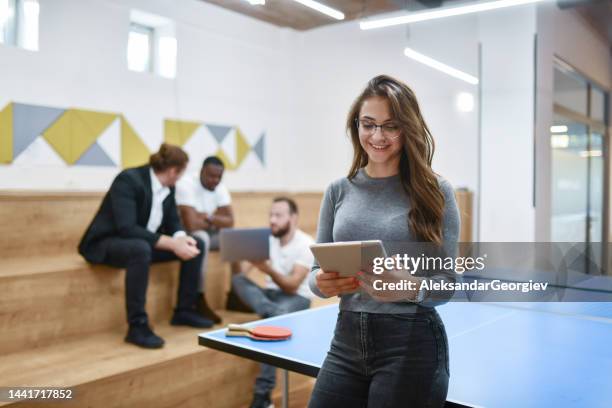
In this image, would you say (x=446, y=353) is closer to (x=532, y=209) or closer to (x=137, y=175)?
(x=137, y=175)

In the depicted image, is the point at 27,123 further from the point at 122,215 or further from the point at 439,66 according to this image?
the point at 439,66

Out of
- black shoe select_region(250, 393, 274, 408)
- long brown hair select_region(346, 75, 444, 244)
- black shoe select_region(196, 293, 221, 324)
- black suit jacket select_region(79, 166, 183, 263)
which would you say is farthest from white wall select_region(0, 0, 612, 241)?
long brown hair select_region(346, 75, 444, 244)

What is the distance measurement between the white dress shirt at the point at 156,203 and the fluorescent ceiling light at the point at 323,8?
1372 mm

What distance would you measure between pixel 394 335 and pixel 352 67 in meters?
5.12

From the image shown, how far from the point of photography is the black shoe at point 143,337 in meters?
2.92

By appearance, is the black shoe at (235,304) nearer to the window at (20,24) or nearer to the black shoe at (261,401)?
the black shoe at (261,401)

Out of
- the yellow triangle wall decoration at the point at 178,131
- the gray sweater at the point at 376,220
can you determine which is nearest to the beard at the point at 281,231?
the yellow triangle wall decoration at the point at 178,131

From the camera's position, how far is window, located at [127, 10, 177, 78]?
4.57m

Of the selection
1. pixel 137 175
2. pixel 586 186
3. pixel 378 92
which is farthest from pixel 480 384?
pixel 586 186

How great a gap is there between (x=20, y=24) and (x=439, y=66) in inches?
130

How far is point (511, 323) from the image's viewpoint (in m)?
2.02

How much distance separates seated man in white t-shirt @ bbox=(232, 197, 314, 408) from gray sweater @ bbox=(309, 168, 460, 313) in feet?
6.06

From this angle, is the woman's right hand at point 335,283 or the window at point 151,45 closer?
the woman's right hand at point 335,283

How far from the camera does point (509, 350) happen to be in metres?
1.69
